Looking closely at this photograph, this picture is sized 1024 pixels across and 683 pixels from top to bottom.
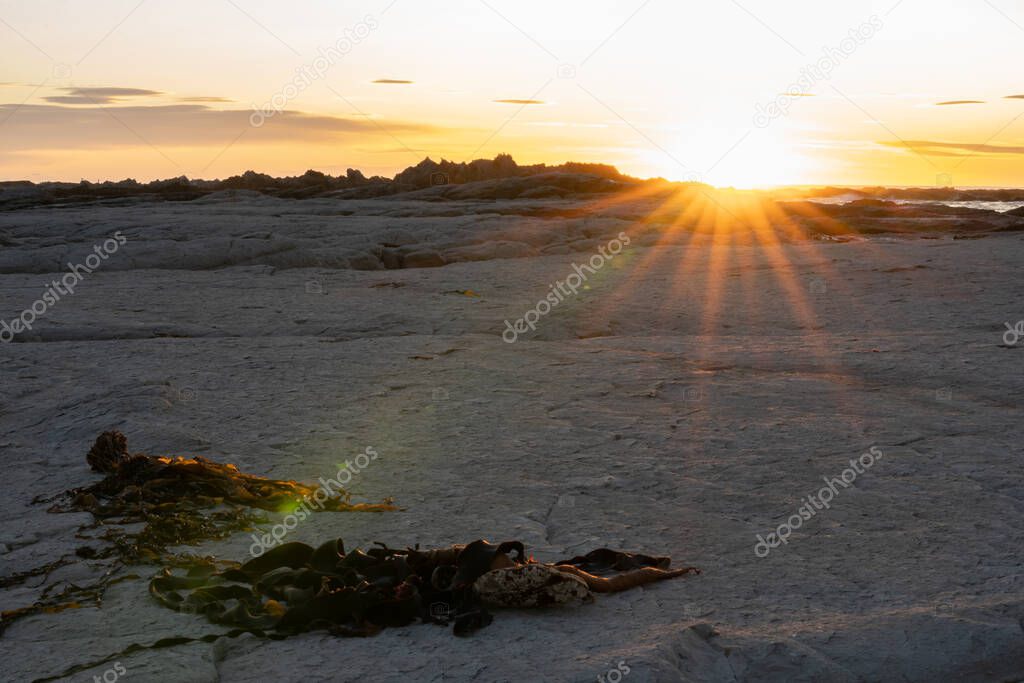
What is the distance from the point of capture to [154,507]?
191 inches

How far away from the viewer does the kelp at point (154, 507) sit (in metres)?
4.18

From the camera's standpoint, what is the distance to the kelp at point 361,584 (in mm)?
3611

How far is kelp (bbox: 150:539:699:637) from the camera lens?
3611mm

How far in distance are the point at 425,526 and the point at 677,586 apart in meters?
1.36

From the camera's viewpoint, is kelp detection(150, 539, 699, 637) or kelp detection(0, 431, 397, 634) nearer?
kelp detection(150, 539, 699, 637)

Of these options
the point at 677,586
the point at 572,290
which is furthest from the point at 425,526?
the point at 572,290

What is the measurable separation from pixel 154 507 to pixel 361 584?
168 cm

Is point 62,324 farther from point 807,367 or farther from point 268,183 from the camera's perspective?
point 268,183

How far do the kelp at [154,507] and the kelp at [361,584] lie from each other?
1.05 ft

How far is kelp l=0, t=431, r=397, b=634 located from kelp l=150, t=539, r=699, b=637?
32 centimetres

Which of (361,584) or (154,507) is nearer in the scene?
(361,584)

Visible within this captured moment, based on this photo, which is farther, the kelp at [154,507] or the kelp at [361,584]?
the kelp at [154,507]

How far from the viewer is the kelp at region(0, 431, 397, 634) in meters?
4.18

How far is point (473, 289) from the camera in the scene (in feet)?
43.0
